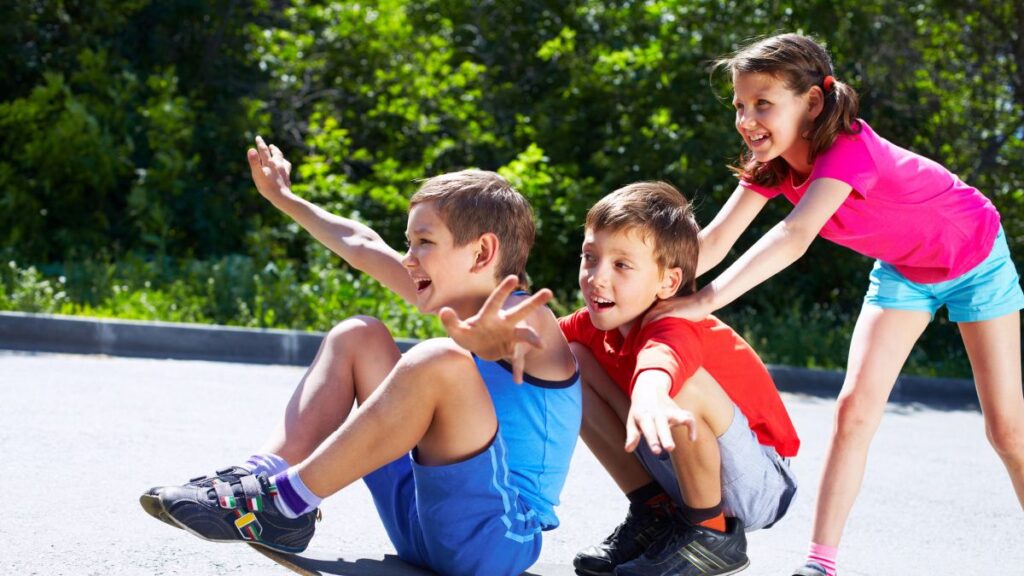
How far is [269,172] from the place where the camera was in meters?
3.55

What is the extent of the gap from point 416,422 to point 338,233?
3.14 feet

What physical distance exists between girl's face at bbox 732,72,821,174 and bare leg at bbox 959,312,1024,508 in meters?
0.76

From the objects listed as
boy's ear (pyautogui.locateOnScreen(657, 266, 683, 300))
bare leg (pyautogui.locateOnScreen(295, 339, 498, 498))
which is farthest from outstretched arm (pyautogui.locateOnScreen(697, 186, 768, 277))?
bare leg (pyautogui.locateOnScreen(295, 339, 498, 498))

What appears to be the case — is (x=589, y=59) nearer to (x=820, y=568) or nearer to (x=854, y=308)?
(x=854, y=308)

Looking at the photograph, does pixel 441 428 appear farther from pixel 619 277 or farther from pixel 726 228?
pixel 726 228

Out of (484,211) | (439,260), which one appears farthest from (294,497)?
(484,211)

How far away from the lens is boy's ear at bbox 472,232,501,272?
296 cm

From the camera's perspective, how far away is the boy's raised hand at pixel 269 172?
11.6 feet

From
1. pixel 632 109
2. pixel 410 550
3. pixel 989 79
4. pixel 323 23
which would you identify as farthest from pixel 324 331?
pixel 989 79

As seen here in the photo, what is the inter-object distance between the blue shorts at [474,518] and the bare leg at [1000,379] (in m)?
1.45

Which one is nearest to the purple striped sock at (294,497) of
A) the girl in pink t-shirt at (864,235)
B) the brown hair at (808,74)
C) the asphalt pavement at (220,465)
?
the asphalt pavement at (220,465)

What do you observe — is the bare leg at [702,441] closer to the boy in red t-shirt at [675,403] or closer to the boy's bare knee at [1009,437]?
the boy in red t-shirt at [675,403]

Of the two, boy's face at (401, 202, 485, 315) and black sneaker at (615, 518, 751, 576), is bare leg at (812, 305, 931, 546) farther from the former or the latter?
boy's face at (401, 202, 485, 315)

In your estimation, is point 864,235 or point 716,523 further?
point 864,235
